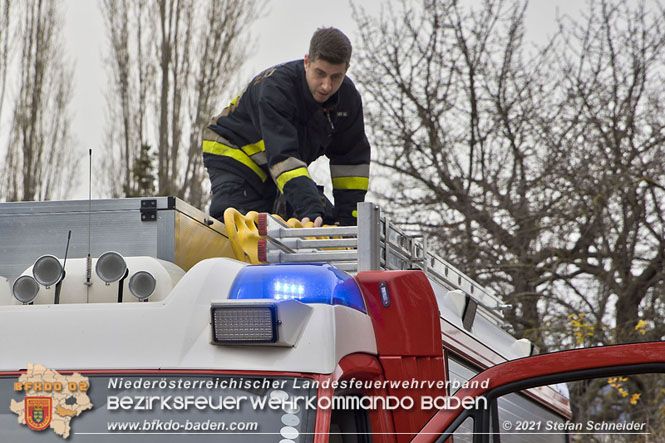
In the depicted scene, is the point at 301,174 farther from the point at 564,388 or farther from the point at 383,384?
the point at 564,388

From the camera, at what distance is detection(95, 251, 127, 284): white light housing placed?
2.90 m

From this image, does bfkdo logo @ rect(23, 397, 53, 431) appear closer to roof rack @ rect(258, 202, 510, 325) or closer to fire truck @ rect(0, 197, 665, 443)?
fire truck @ rect(0, 197, 665, 443)

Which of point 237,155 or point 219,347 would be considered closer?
point 219,347

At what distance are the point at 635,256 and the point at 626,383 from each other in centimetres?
139

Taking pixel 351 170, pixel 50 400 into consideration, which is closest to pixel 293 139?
pixel 351 170

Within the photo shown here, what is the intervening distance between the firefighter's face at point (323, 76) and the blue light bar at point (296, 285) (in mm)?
1573

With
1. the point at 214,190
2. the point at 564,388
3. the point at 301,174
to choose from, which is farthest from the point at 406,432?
the point at 564,388

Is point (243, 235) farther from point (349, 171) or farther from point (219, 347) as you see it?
Answer: point (349, 171)

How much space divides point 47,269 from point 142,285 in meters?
0.33

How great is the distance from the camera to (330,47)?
4.14 meters

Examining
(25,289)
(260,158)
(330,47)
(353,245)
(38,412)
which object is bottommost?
(38,412)

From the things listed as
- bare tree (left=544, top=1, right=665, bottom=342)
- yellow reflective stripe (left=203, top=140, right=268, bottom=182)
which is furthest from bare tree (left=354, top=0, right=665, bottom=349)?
yellow reflective stripe (left=203, top=140, right=268, bottom=182)

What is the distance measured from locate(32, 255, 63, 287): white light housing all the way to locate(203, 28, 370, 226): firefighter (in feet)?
4.18

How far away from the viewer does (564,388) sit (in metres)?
5.54
